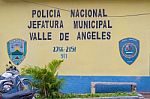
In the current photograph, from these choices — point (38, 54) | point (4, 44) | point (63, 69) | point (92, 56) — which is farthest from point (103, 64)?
point (4, 44)

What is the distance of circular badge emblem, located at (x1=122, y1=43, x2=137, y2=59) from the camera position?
13320mm

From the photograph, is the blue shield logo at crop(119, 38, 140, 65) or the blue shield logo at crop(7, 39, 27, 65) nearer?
the blue shield logo at crop(119, 38, 140, 65)

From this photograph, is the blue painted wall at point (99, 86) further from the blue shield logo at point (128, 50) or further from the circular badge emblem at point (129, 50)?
the circular badge emblem at point (129, 50)

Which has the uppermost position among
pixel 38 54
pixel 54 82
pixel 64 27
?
pixel 64 27

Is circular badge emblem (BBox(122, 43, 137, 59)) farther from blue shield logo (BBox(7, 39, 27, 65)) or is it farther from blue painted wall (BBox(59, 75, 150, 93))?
blue shield logo (BBox(7, 39, 27, 65))

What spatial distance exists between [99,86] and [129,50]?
1.51 m

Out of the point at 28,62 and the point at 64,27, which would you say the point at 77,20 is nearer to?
the point at 64,27

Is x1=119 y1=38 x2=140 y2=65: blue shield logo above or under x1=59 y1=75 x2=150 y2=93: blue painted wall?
above

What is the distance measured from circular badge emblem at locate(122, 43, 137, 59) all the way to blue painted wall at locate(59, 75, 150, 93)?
2.32 ft

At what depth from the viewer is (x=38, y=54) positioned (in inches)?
532

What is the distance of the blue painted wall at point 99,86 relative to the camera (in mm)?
13250

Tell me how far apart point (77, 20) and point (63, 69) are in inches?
65.1

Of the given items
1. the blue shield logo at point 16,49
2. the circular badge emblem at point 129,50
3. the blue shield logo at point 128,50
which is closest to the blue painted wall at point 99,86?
the blue shield logo at point 128,50

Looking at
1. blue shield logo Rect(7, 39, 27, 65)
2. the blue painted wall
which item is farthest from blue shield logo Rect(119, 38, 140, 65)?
blue shield logo Rect(7, 39, 27, 65)
